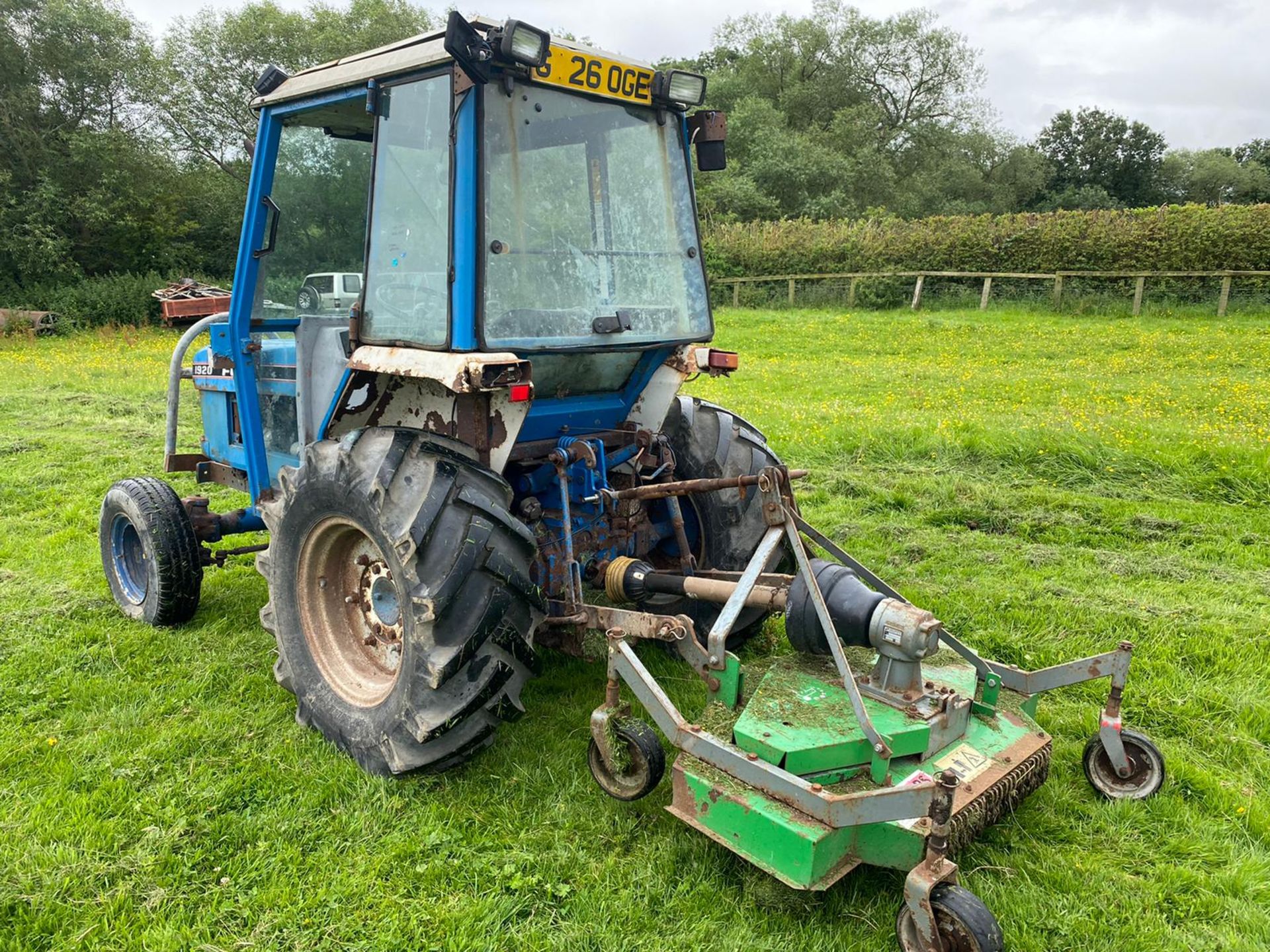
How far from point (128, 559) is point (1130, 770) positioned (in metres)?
4.93

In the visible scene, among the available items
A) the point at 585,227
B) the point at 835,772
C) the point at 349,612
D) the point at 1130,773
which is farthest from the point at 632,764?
the point at 585,227

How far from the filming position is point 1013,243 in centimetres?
2066

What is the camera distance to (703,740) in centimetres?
274

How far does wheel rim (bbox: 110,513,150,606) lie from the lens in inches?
190

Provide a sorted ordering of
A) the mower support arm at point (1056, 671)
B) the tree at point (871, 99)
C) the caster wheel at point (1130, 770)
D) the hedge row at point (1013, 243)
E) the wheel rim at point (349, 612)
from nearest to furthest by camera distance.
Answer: the mower support arm at point (1056, 671), the caster wheel at point (1130, 770), the wheel rim at point (349, 612), the hedge row at point (1013, 243), the tree at point (871, 99)

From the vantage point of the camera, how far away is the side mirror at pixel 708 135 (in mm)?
3859

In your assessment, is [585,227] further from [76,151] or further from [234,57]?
[234,57]

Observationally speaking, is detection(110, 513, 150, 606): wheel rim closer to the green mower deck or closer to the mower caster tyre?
Answer: the mower caster tyre

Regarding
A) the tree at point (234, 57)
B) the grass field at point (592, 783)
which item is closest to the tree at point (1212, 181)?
the tree at point (234, 57)

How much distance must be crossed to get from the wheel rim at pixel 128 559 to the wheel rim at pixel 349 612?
5.83ft

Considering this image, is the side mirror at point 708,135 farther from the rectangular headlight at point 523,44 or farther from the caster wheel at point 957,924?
the caster wheel at point 957,924

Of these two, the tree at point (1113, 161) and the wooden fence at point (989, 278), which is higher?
the tree at point (1113, 161)

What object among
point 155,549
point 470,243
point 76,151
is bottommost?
point 155,549

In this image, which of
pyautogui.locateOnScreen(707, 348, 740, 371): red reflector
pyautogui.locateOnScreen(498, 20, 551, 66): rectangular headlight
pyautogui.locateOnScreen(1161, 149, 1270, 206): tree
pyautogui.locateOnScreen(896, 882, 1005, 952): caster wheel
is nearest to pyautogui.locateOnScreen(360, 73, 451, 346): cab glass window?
pyautogui.locateOnScreen(498, 20, 551, 66): rectangular headlight
